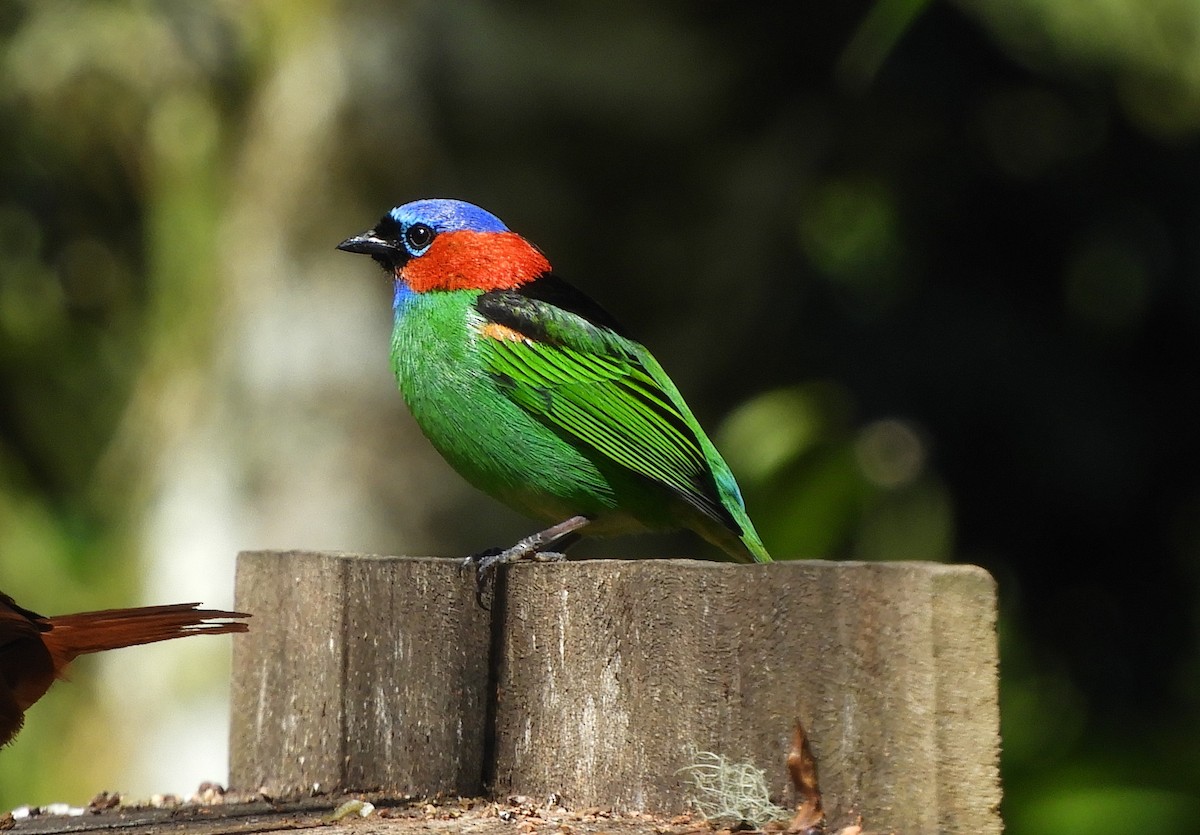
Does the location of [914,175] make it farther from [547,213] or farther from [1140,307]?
[547,213]

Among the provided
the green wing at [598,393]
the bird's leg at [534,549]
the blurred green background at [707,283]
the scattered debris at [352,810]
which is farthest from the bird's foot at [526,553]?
the blurred green background at [707,283]

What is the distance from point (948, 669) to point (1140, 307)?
4883mm

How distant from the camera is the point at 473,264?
3.96 m

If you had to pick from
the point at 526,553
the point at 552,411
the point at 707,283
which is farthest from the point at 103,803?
the point at 707,283

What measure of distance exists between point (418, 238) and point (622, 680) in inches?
74.8

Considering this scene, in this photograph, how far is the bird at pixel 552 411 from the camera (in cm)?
371

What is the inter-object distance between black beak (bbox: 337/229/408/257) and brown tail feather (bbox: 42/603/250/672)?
1.27 meters

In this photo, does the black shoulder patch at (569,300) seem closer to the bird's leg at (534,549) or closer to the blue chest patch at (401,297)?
the blue chest patch at (401,297)

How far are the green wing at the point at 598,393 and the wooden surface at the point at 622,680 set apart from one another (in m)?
0.93

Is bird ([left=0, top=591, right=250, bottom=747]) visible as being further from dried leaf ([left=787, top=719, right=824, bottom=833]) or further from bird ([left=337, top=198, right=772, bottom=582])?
dried leaf ([left=787, top=719, right=824, bottom=833])

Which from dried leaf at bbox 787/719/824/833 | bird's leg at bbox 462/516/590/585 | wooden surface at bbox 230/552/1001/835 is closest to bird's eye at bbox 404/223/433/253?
bird's leg at bbox 462/516/590/585

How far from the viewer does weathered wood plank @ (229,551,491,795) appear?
8.89 ft

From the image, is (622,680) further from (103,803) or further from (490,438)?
(490,438)

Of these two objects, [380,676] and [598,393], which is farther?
[598,393]
